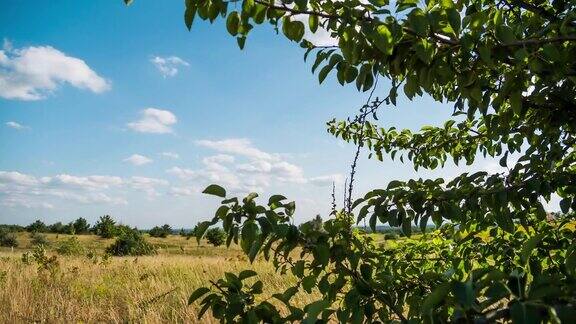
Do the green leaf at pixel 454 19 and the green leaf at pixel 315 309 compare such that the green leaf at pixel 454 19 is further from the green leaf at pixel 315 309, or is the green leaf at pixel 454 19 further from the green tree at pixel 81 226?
the green tree at pixel 81 226

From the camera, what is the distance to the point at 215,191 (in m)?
1.26

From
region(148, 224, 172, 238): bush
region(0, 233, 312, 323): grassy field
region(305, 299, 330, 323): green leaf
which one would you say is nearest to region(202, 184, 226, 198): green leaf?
region(305, 299, 330, 323): green leaf

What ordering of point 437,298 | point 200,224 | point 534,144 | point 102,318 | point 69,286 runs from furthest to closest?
point 69,286
point 102,318
point 534,144
point 200,224
point 437,298

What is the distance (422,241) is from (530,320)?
2.04 metres

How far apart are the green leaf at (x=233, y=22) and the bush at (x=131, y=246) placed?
24.3m

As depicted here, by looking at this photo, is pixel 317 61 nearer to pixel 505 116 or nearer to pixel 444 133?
pixel 505 116

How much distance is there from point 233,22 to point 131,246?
2595 centimetres

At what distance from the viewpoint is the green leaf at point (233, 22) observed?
1.38 meters

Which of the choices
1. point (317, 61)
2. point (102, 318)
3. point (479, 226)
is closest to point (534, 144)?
point (479, 226)

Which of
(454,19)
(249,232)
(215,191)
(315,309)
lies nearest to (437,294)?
(315,309)

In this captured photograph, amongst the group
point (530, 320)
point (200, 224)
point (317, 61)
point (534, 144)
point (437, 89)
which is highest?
point (437, 89)

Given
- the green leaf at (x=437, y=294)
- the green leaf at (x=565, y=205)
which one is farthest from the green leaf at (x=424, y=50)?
the green leaf at (x=565, y=205)

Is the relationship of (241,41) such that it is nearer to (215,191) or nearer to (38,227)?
(215,191)

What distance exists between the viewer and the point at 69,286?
6871 millimetres
